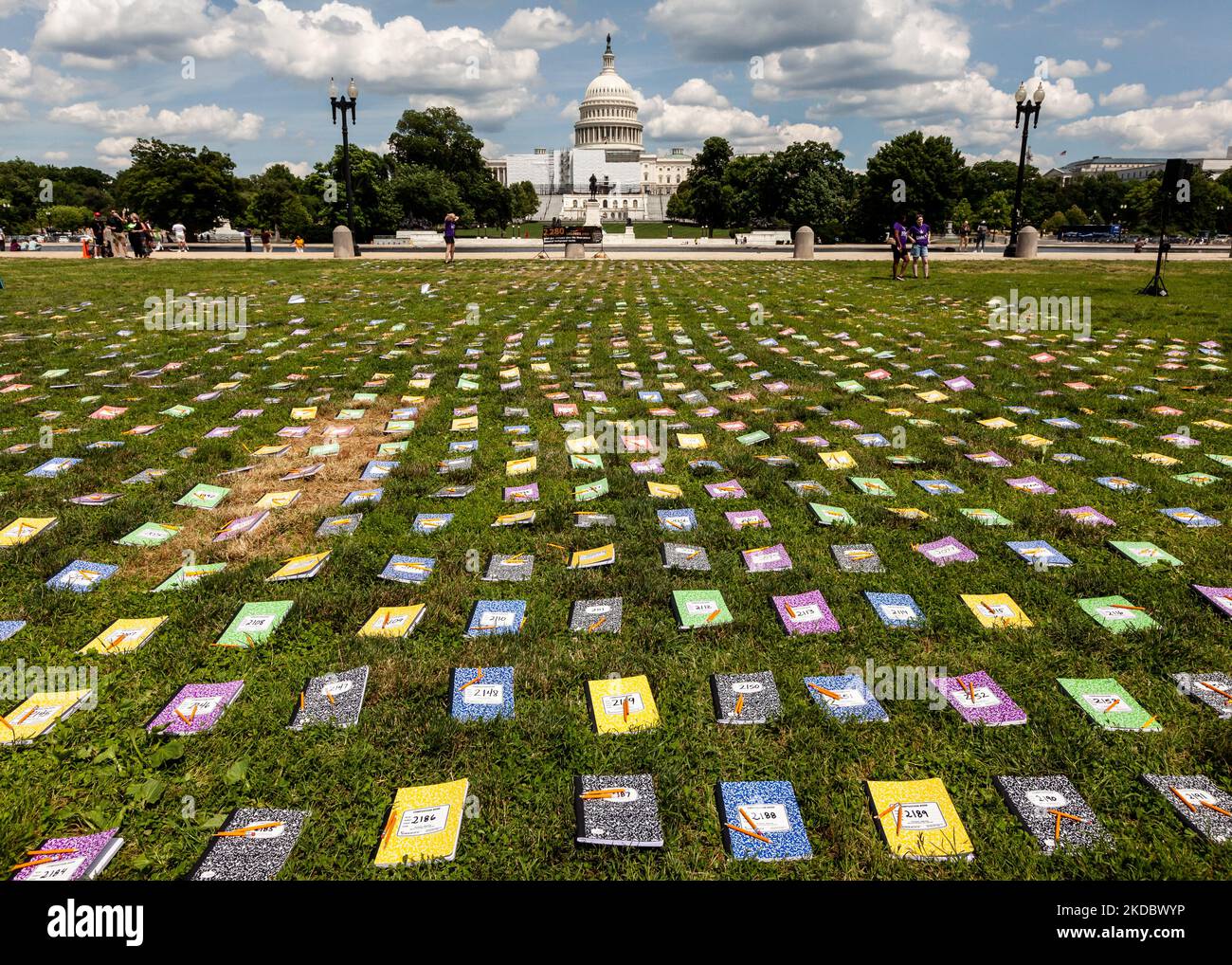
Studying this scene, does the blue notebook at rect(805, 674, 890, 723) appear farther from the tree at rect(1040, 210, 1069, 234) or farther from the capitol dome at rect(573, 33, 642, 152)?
the capitol dome at rect(573, 33, 642, 152)

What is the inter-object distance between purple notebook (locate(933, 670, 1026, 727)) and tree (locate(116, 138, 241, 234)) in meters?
81.0

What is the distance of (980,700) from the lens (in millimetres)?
3256

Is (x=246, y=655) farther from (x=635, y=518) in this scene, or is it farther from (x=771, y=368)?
(x=771, y=368)

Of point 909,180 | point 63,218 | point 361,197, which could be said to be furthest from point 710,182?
point 63,218

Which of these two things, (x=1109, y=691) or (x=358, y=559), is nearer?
(x=1109, y=691)

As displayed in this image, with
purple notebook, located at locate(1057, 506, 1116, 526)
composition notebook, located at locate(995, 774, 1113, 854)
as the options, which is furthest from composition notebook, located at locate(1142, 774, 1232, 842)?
purple notebook, located at locate(1057, 506, 1116, 526)

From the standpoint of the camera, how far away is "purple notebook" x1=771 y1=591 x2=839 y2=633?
150 inches

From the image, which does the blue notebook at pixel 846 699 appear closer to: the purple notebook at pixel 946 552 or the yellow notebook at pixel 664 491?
the purple notebook at pixel 946 552

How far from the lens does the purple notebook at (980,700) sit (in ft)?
10.3

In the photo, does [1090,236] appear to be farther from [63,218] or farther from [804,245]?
[63,218]

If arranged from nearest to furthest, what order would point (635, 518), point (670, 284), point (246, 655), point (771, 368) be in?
point (246, 655) → point (635, 518) → point (771, 368) → point (670, 284)

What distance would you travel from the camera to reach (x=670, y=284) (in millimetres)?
19438

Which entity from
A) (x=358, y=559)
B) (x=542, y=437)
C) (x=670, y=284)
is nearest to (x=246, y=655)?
(x=358, y=559)
